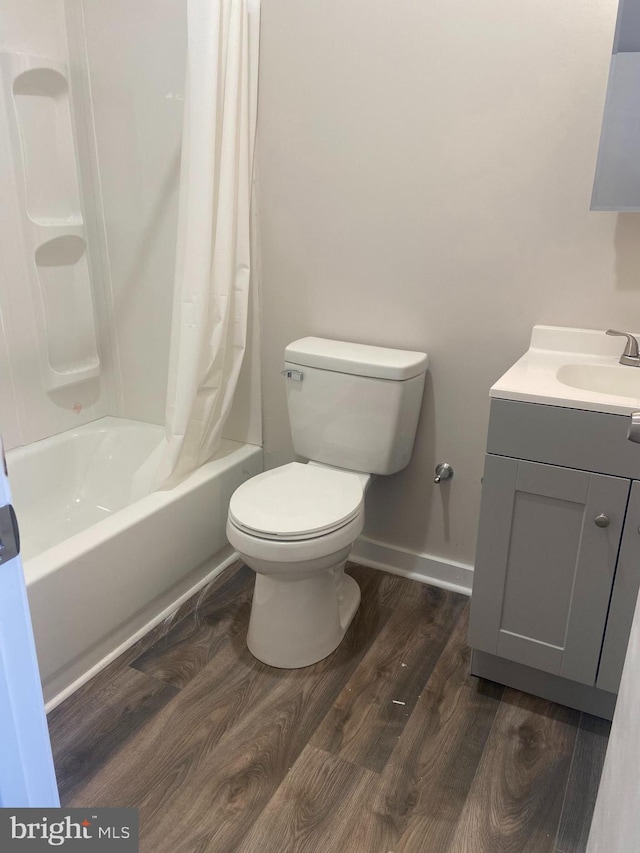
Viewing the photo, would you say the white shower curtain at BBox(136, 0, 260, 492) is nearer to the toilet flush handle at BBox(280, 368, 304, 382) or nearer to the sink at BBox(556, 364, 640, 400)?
the toilet flush handle at BBox(280, 368, 304, 382)

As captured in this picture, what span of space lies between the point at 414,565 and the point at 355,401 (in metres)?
0.66

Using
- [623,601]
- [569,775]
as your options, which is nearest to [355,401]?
[623,601]

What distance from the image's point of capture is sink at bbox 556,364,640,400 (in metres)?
1.60

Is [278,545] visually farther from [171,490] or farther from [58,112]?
[58,112]

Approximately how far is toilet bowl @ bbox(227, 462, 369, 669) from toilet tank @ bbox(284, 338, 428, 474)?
131mm

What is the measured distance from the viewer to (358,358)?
189 centimetres

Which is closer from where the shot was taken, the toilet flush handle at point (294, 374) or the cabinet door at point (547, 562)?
the cabinet door at point (547, 562)

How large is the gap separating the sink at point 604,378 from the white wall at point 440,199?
143 mm

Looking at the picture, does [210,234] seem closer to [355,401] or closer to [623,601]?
[355,401]

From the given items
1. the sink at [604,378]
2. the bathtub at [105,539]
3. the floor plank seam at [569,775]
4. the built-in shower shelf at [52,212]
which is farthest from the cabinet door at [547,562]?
the built-in shower shelf at [52,212]

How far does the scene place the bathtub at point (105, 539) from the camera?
1.61 meters

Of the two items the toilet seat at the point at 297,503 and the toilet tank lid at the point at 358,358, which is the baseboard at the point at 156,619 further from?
the toilet tank lid at the point at 358,358

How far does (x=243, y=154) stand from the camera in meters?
1.97

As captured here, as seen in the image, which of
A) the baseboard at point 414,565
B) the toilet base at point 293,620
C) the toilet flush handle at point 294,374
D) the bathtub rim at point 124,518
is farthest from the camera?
the baseboard at point 414,565
